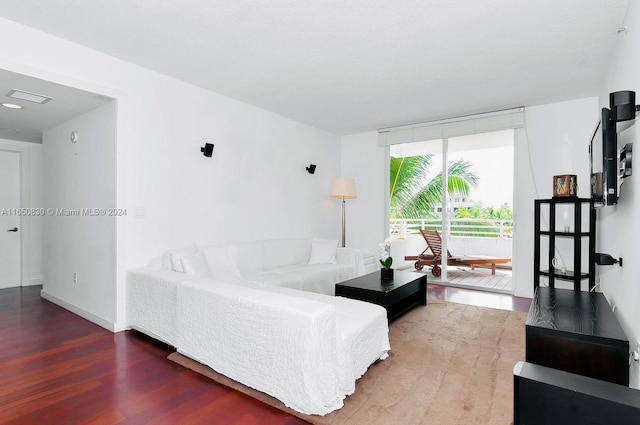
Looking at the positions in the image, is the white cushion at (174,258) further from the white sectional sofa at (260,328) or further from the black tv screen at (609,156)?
the black tv screen at (609,156)

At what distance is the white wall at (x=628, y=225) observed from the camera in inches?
72.7

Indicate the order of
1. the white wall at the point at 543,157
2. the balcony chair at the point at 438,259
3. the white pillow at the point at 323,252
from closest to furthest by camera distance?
the white wall at the point at 543,157 < the white pillow at the point at 323,252 < the balcony chair at the point at 438,259

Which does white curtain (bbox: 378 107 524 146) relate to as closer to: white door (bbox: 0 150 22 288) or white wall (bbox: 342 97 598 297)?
white wall (bbox: 342 97 598 297)

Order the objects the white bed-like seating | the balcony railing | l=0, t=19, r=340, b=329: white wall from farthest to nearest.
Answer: the balcony railing
l=0, t=19, r=340, b=329: white wall
the white bed-like seating

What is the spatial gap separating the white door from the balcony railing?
588cm

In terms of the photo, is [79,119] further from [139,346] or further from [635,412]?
[635,412]

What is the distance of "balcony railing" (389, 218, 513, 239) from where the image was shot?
513 centimetres

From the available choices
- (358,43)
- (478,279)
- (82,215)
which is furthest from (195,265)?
(478,279)

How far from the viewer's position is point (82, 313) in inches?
138

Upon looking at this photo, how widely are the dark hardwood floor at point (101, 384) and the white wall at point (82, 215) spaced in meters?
0.39

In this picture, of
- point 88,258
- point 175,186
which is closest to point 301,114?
point 175,186

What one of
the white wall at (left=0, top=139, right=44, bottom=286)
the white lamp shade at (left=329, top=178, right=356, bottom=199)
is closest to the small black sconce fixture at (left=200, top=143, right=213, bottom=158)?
the white lamp shade at (left=329, top=178, right=356, bottom=199)

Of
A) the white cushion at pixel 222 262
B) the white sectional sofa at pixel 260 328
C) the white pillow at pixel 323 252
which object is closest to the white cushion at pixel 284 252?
the white pillow at pixel 323 252

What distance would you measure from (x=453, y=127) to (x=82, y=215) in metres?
5.02
